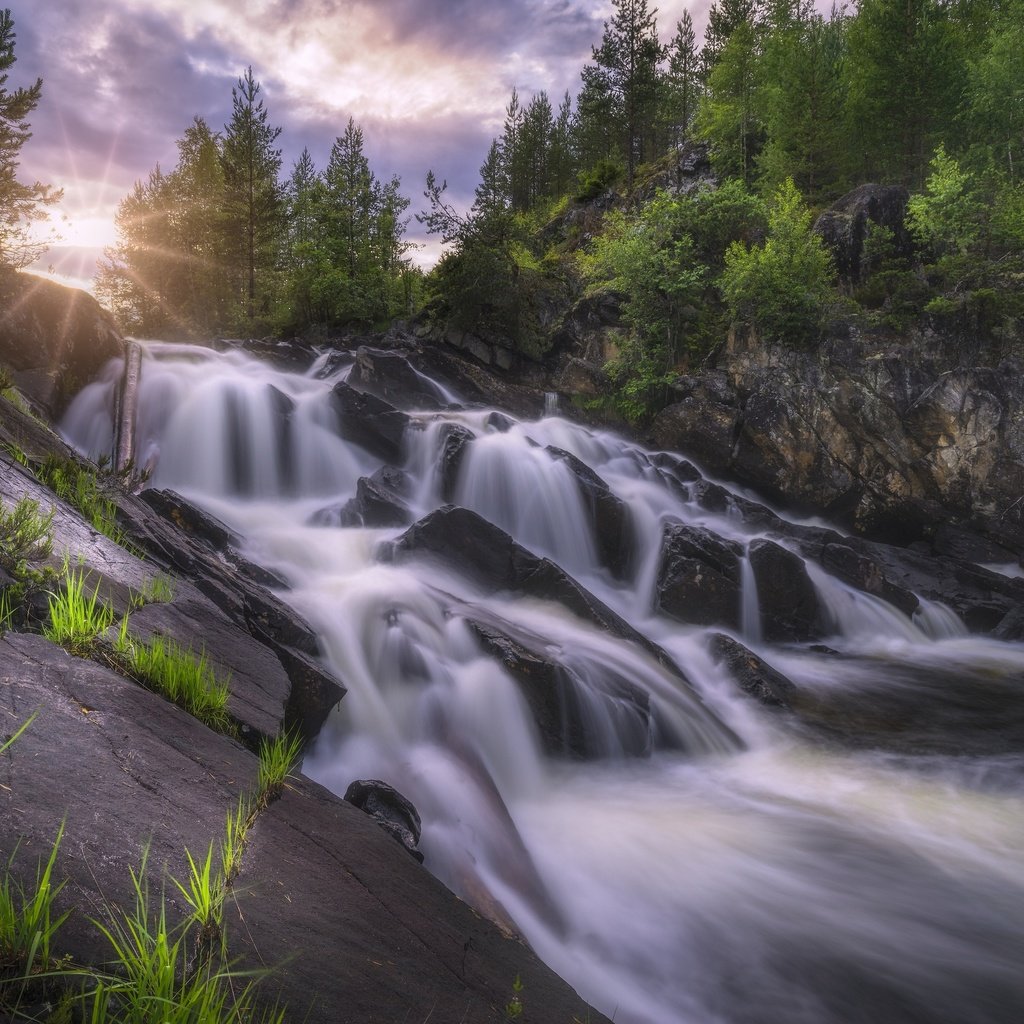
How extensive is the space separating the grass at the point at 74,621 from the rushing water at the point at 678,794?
9.30 feet

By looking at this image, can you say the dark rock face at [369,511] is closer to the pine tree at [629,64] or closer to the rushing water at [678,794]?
the rushing water at [678,794]

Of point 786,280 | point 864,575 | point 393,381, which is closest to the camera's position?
point 864,575

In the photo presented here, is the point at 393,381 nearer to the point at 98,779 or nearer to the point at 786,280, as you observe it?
the point at 786,280

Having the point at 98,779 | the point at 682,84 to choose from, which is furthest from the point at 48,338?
the point at 682,84

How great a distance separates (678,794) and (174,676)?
5.68 meters

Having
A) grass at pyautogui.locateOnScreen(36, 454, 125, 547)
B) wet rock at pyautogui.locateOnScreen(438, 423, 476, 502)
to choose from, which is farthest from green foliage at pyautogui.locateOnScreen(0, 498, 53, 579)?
wet rock at pyautogui.locateOnScreen(438, 423, 476, 502)

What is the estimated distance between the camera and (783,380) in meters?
17.7

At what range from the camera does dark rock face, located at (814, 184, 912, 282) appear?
19609 millimetres

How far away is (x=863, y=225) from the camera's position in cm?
1970

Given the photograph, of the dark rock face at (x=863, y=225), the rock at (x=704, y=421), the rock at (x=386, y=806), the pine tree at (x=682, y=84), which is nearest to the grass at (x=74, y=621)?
the rock at (x=386, y=806)

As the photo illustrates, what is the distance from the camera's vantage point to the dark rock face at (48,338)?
36.2ft

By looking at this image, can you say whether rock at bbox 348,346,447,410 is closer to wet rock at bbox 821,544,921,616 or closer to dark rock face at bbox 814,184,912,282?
wet rock at bbox 821,544,921,616

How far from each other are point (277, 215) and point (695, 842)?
122 ft

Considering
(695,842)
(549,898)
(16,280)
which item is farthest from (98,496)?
(16,280)
